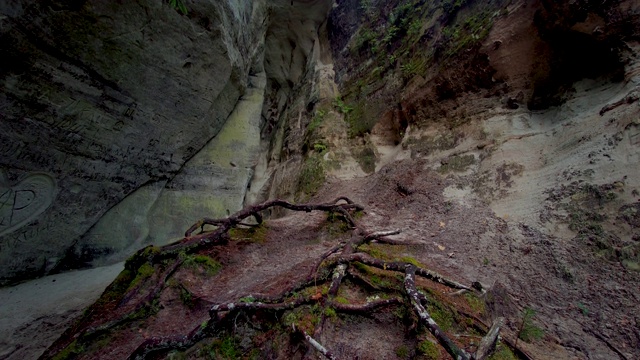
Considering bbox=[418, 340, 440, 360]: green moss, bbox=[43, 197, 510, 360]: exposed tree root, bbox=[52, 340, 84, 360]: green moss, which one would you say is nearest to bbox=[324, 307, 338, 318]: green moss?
bbox=[43, 197, 510, 360]: exposed tree root

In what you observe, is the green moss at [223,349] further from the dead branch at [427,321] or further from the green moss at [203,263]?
the green moss at [203,263]

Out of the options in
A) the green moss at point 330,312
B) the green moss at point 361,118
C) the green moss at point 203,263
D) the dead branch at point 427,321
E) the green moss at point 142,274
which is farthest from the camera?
the green moss at point 361,118

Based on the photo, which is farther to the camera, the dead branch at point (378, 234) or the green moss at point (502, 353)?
the dead branch at point (378, 234)

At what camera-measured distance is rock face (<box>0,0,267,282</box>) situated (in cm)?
469

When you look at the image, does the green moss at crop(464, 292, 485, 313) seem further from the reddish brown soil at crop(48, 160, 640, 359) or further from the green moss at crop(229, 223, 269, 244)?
the green moss at crop(229, 223, 269, 244)

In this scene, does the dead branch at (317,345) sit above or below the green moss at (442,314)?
above

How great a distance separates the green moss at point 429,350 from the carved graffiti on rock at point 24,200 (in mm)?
7103

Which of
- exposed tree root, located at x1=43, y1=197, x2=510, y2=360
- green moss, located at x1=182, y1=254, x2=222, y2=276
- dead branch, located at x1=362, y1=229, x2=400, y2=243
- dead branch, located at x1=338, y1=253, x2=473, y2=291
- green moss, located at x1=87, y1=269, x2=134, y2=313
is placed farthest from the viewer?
dead branch, located at x1=362, y1=229, x2=400, y2=243

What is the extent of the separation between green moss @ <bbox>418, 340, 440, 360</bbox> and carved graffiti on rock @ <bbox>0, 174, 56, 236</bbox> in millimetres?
7103

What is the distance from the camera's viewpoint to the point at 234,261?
3875 mm

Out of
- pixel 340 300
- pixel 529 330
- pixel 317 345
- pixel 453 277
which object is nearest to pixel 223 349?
pixel 317 345

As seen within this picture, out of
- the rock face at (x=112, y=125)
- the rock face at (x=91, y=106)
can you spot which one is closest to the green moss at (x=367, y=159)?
the rock face at (x=112, y=125)

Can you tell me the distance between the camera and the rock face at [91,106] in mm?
4688

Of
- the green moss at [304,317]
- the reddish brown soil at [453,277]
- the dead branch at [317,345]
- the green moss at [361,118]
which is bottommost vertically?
the reddish brown soil at [453,277]
